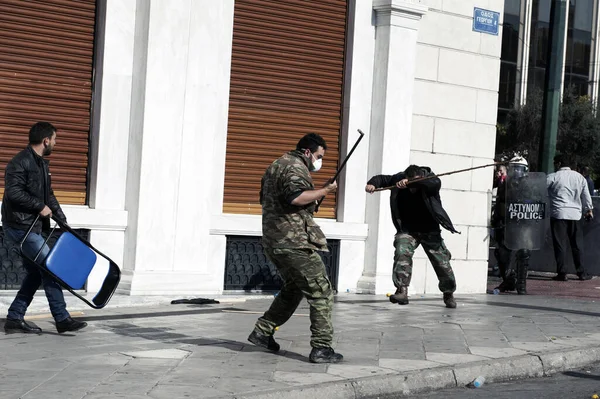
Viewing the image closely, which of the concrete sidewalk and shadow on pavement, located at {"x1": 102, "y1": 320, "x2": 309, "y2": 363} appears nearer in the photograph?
the concrete sidewalk

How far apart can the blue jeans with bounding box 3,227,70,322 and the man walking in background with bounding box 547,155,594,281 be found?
10343 millimetres

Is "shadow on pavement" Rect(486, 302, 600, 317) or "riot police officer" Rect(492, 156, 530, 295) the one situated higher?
"riot police officer" Rect(492, 156, 530, 295)

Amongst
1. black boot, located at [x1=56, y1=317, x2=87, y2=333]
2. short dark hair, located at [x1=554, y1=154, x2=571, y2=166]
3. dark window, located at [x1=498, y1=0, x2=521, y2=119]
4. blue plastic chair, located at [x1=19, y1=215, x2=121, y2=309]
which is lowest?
black boot, located at [x1=56, y1=317, x2=87, y2=333]

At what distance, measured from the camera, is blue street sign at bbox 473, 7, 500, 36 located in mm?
14578

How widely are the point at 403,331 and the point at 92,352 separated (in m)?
3.05

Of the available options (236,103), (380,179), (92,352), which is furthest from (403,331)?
(236,103)

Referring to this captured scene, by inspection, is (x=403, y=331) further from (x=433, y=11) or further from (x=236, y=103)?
(x=433, y=11)

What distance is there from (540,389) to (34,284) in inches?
164

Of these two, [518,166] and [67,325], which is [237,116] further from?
[67,325]

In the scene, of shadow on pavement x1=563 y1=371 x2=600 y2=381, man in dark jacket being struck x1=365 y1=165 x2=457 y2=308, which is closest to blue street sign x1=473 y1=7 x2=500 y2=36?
man in dark jacket being struck x1=365 y1=165 x2=457 y2=308

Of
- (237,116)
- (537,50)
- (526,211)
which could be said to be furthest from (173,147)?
(537,50)

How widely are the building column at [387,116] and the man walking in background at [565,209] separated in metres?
4.33

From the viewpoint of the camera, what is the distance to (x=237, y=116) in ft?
42.1

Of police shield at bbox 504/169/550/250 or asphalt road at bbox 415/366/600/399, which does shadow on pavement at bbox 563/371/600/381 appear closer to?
asphalt road at bbox 415/366/600/399
